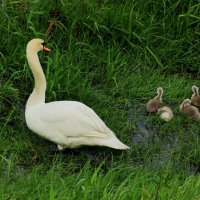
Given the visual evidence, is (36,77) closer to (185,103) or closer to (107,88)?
(107,88)

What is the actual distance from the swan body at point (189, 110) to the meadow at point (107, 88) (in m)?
0.06

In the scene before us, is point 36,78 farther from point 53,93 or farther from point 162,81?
point 162,81

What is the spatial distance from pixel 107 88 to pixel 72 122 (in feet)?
3.96

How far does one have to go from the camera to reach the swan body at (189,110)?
6589mm

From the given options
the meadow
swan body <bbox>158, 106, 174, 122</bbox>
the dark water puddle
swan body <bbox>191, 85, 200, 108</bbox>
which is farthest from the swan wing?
swan body <bbox>191, 85, 200, 108</bbox>

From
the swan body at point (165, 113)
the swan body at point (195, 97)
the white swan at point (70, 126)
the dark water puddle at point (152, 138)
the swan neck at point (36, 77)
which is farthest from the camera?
the swan body at point (195, 97)

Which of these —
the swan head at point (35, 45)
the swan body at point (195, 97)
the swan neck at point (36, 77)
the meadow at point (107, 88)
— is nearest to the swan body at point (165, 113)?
the meadow at point (107, 88)

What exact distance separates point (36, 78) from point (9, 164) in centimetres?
109

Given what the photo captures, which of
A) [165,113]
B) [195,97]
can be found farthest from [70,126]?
[195,97]

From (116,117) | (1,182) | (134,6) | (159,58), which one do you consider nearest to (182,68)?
(159,58)

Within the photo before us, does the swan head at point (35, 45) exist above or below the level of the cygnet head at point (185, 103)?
above

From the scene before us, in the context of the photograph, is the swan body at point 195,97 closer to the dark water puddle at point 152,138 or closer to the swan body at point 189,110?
the swan body at point 189,110

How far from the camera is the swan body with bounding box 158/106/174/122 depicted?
6.50 meters

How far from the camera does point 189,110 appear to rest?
6.59 meters
